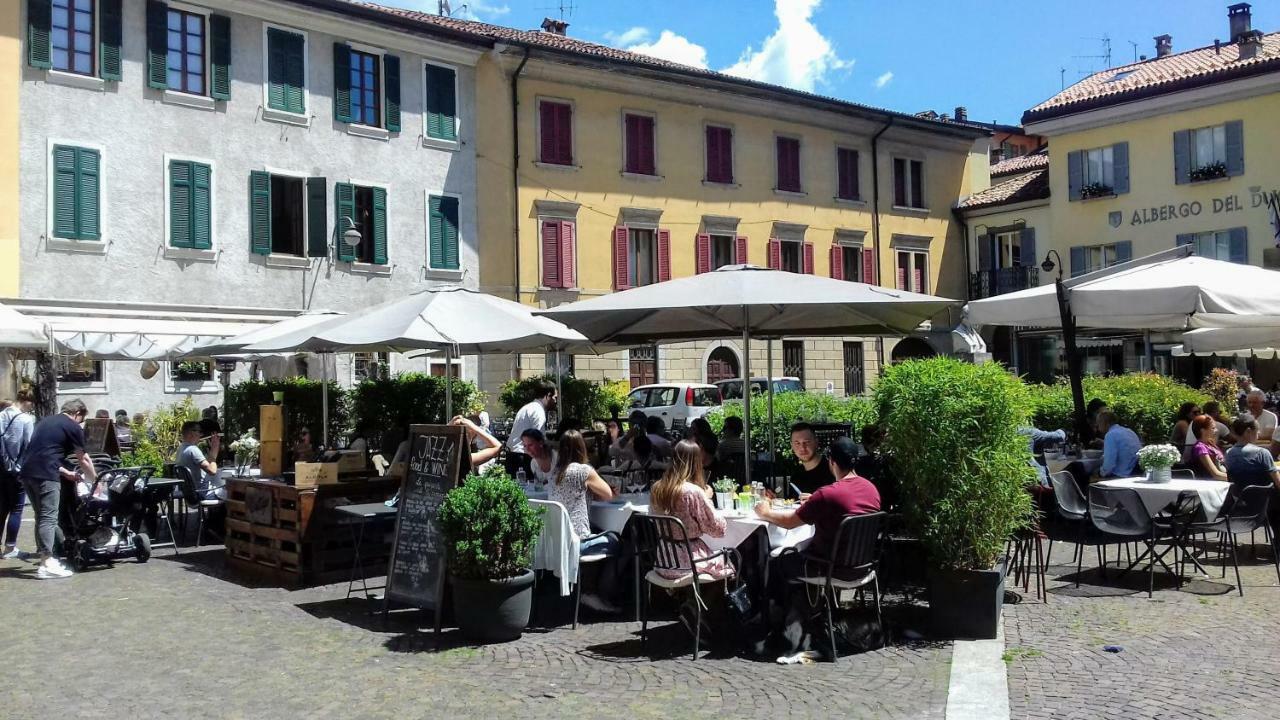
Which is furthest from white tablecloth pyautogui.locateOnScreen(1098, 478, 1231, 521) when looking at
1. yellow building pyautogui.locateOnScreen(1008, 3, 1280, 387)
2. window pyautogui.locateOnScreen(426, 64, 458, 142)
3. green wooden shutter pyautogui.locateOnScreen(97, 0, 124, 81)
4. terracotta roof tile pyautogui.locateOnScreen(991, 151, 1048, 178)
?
terracotta roof tile pyautogui.locateOnScreen(991, 151, 1048, 178)

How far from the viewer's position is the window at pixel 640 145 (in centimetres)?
2767

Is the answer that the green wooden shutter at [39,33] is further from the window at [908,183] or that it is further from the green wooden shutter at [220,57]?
the window at [908,183]

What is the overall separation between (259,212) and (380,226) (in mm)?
2646

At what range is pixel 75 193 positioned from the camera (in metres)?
19.5

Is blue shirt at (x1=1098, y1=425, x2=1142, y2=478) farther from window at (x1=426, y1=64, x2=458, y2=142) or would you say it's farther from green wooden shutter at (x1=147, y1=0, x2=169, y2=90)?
window at (x1=426, y1=64, x2=458, y2=142)

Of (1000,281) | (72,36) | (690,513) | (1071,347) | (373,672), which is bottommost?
(373,672)

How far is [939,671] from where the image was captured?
6203mm

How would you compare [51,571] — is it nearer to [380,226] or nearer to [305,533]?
[305,533]

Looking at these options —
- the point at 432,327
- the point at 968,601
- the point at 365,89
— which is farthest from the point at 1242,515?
the point at 365,89

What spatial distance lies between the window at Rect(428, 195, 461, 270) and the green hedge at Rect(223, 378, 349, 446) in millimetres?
6030

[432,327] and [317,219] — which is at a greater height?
[317,219]

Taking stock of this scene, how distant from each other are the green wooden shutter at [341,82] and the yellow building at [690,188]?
10.7ft

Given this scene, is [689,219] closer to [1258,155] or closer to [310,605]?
[1258,155]

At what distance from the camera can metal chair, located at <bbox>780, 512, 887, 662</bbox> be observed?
655cm
